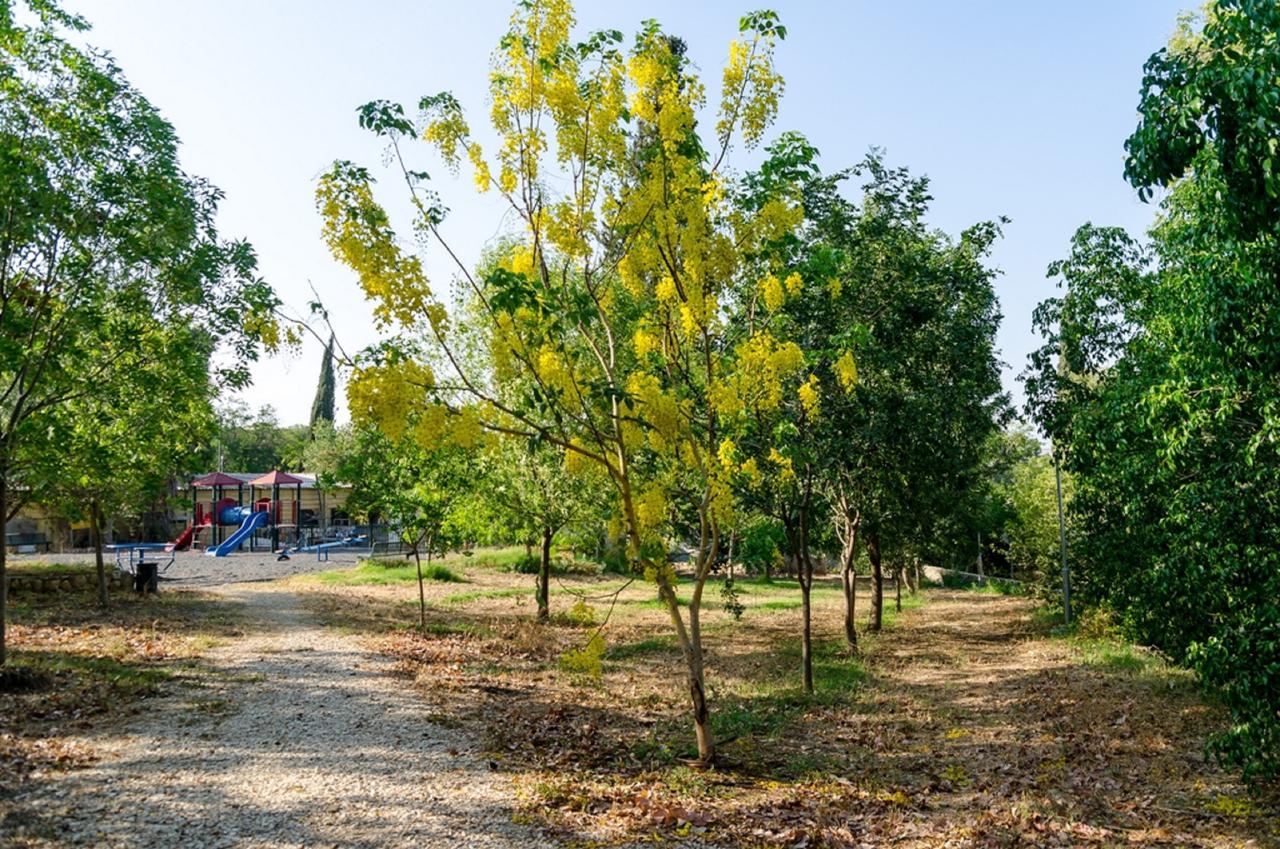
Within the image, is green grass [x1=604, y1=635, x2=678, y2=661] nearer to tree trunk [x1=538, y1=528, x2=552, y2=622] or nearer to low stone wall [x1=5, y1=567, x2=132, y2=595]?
tree trunk [x1=538, y1=528, x2=552, y2=622]

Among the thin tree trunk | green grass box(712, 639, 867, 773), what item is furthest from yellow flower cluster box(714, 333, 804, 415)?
the thin tree trunk

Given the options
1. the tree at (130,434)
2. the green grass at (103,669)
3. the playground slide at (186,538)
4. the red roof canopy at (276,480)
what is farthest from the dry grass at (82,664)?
the playground slide at (186,538)

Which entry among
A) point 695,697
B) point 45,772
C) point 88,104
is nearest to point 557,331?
point 695,697

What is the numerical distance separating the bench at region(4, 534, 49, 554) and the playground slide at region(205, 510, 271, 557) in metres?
8.25

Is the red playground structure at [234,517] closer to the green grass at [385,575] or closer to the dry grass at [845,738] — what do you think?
the green grass at [385,575]

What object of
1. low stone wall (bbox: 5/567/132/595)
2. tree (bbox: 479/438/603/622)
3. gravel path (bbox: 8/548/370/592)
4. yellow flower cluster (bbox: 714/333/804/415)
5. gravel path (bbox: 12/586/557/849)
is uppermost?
yellow flower cluster (bbox: 714/333/804/415)

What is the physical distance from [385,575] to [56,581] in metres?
9.16

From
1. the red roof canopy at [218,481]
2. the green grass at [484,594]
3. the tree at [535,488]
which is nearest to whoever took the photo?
the tree at [535,488]

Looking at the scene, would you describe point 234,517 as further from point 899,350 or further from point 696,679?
point 696,679

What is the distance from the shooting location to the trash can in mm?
19906

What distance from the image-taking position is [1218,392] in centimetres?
584

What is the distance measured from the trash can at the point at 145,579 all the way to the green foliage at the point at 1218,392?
64.7ft

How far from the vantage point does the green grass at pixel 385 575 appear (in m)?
25.6

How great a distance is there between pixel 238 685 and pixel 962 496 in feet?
45.6
